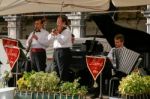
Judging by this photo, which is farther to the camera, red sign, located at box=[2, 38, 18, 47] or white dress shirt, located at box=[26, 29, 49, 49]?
white dress shirt, located at box=[26, 29, 49, 49]

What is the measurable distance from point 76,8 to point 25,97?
2671 millimetres

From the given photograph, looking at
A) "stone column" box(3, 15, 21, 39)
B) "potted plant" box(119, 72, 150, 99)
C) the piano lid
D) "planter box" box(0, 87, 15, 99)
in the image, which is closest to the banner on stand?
"planter box" box(0, 87, 15, 99)

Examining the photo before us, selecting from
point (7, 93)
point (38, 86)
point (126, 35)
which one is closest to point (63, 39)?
point (38, 86)

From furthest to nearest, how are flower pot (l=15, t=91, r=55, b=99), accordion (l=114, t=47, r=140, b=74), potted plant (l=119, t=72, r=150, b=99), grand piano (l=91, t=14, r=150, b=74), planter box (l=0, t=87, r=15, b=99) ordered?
grand piano (l=91, t=14, r=150, b=74), accordion (l=114, t=47, r=140, b=74), planter box (l=0, t=87, r=15, b=99), flower pot (l=15, t=91, r=55, b=99), potted plant (l=119, t=72, r=150, b=99)

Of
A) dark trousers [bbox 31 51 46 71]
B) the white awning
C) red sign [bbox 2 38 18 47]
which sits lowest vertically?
dark trousers [bbox 31 51 46 71]

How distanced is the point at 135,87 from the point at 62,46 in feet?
7.39

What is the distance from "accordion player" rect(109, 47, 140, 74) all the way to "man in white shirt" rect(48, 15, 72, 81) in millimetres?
1032

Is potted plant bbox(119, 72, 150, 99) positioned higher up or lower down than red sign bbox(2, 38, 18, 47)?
lower down

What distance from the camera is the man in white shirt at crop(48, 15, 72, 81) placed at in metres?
9.62

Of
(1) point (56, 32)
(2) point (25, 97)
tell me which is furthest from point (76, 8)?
(2) point (25, 97)

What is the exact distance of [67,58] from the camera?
383 inches

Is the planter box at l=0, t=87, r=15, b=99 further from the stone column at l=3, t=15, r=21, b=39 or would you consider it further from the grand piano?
the stone column at l=3, t=15, r=21, b=39

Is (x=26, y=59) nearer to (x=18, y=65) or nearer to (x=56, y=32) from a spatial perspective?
(x=18, y=65)

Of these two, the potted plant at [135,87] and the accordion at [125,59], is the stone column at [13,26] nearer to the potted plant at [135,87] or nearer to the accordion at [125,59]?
the accordion at [125,59]
